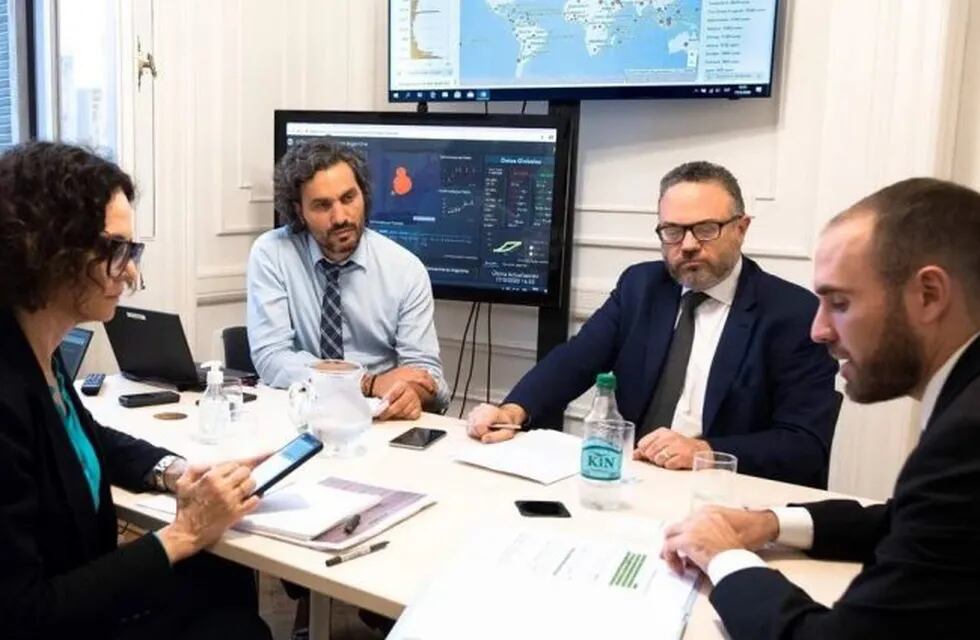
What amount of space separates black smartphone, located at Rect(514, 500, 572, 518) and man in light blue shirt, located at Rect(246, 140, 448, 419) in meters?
1.06

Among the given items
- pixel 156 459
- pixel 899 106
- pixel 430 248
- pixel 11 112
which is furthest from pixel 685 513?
pixel 11 112

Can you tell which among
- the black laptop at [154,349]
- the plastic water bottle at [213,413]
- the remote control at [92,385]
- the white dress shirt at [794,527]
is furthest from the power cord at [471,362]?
the white dress shirt at [794,527]

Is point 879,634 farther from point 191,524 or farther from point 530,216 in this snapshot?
point 530,216

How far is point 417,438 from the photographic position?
1.92 meters

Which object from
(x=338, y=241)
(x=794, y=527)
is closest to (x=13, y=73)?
(x=338, y=241)

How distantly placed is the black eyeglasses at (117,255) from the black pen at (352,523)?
0.53 meters

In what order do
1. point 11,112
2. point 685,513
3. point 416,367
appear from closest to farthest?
point 685,513
point 416,367
point 11,112

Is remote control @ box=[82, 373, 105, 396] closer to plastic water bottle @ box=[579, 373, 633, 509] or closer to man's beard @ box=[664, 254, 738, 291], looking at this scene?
plastic water bottle @ box=[579, 373, 633, 509]

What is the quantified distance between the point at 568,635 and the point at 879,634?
0.35 meters

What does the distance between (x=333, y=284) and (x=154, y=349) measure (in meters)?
0.59

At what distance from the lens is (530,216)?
316cm

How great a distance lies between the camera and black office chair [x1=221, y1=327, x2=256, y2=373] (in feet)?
9.36

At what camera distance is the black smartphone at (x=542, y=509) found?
59.7 inches

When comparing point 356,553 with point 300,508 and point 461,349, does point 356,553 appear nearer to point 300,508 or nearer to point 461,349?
point 300,508
